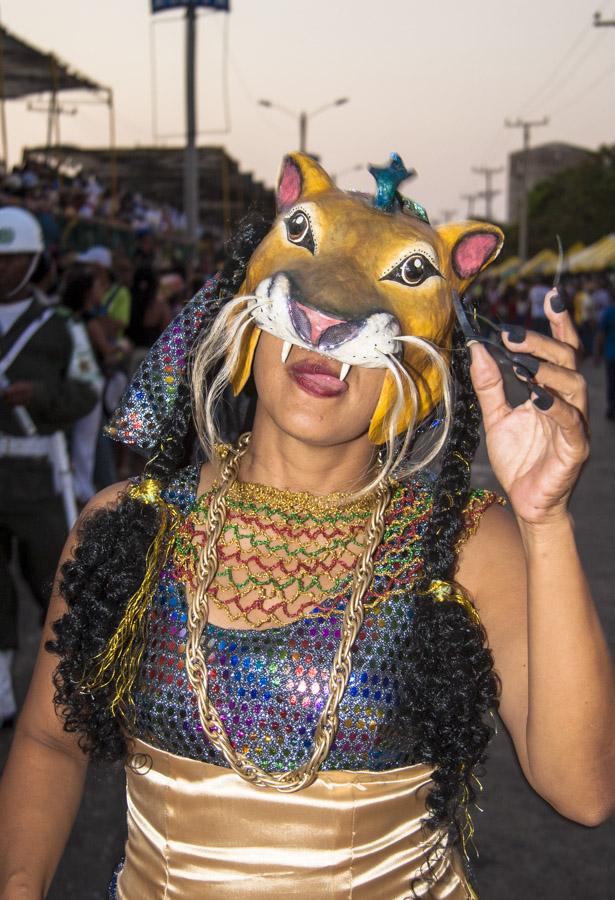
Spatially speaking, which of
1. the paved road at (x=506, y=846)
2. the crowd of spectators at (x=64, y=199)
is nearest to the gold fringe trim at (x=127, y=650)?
the paved road at (x=506, y=846)

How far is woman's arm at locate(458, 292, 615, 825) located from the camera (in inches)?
61.5

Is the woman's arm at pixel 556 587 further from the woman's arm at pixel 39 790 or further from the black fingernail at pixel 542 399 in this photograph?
the woman's arm at pixel 39 790

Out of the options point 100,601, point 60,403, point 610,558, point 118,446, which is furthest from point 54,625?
point 118,446

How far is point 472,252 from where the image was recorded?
2.00 meters

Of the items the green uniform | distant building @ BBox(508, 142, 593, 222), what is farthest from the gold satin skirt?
distant building @ BBox(508, 142, 593, 222)

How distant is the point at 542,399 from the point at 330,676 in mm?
621

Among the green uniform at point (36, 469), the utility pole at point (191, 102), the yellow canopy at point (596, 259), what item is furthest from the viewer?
the yellow canopy at point (596, 259)

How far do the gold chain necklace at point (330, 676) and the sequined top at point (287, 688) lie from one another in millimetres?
21

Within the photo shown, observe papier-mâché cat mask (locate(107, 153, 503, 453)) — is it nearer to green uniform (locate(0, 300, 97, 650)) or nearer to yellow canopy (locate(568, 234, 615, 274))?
green uniform (locate(0, 300, 97, 650))

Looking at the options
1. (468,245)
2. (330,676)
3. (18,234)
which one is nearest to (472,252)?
(468,245)

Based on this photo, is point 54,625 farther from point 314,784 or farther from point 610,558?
point 610,558

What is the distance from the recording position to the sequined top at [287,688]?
70.8 inches

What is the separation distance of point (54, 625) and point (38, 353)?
8.95 feet

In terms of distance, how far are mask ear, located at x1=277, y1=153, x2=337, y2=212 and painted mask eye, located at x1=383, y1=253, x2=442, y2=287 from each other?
259 mm
